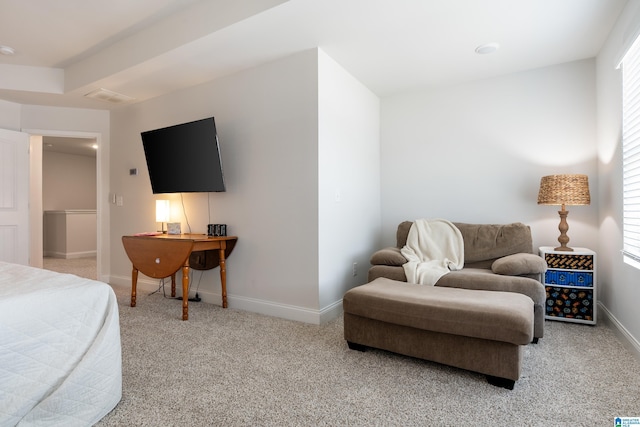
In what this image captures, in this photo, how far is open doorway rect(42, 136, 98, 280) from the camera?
244 inches

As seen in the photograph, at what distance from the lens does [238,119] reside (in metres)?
2.95

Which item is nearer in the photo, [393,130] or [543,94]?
[543,94]

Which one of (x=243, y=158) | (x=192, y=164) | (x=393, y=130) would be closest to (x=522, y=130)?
(x=393, y=130)

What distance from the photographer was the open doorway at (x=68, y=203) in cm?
620

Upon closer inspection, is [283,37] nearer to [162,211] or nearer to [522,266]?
[162,211]

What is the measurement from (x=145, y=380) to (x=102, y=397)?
1.14ft

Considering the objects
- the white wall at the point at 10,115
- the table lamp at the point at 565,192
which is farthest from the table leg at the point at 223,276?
the white wall at the point at 10,115

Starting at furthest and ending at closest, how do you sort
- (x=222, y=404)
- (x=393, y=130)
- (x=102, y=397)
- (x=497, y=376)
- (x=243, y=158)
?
(x=393, y=130) < (x=243, y=158) < (x=497, y=376) < (x=222, y=404) < (x=102, y=397)

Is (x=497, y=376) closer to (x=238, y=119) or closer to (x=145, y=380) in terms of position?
(x=145, y=380)

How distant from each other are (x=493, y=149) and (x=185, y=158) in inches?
113

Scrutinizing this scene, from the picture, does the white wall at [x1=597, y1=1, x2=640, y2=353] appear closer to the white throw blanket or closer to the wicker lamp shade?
the wicker lamp shade

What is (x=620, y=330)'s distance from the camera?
7.06 ft

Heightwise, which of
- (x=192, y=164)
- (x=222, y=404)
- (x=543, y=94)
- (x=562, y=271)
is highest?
(x=543, y=94)

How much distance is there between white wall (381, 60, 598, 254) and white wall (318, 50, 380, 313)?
0.95 ft
